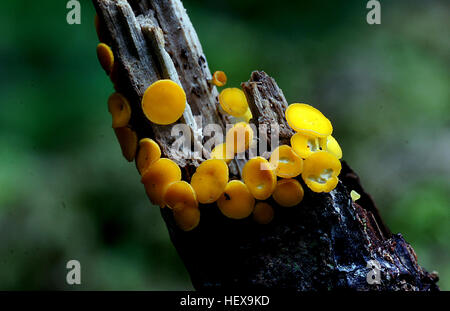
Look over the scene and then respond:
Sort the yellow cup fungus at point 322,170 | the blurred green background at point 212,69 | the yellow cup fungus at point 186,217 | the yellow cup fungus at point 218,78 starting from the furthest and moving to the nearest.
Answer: the blurred green background at point 212,69 → the yellow cup fungus at point 218,78 → the yellow cup fungus at point 186,217 → the yellow cup fungus at point 322,170

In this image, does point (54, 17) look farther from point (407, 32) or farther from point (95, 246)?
point (407, 32)

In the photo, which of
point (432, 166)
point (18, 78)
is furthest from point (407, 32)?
point (18, 78)

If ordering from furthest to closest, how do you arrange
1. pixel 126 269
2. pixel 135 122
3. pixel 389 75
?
pixel 389 75 → pixel 126 269 → pixel 135 122

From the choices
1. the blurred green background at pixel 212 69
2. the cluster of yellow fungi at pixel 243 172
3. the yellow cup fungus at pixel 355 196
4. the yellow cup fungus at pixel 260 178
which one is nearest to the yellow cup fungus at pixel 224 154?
the cluster of yellow fungi at pixel 243 172

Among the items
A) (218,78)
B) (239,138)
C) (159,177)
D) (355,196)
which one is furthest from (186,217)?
(355,196)

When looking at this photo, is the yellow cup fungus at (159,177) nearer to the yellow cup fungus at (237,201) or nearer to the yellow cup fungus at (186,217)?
the yellow cup fungus at (186,217)
